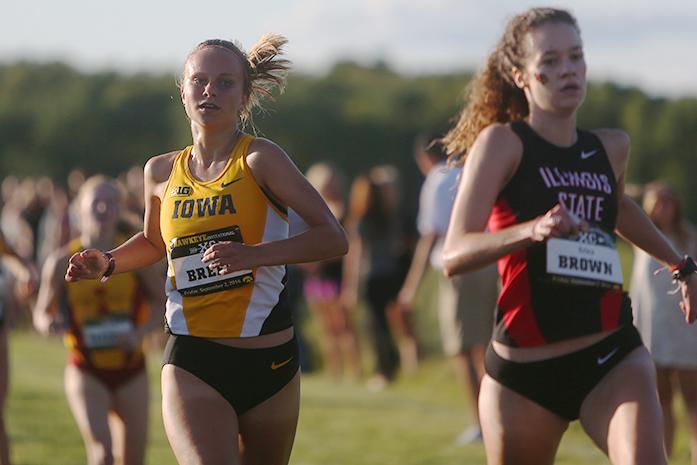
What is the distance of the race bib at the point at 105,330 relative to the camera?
26.2ft

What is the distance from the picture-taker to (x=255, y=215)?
5.18 metres

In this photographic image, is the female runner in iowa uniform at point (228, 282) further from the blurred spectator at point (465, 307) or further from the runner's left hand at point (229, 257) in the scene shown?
the blurred spectator at point (465, 307)

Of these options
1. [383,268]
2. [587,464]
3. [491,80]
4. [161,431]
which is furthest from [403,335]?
[491,80]

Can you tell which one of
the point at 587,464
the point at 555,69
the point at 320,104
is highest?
the point at 555,69

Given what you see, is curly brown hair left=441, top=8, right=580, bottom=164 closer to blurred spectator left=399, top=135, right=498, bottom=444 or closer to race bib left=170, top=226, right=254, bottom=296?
race bib left=170, top=226, right=254, bottom=296

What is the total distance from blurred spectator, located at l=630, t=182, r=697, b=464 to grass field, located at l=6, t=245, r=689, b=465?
0.90 m

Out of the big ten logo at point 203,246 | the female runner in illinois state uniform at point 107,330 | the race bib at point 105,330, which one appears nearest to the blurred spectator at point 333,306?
the female runner in illinois state uniform at point 107,330

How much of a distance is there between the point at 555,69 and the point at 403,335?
1048 centimetres

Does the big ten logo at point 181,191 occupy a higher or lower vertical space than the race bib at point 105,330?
higher

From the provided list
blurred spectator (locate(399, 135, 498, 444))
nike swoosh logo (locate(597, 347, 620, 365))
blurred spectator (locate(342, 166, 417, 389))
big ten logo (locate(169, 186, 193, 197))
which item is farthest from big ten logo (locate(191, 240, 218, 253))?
blurred spectator (locate(342, 166, 417, 389))

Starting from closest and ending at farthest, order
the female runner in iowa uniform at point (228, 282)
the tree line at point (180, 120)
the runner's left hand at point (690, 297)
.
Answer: the female runner in iowa uniform at point (228, 282) < the runner's left hand at point (690, 297) < the tree line at point (180, 120)

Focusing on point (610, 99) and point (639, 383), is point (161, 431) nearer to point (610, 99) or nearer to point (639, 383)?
point (639, 383)

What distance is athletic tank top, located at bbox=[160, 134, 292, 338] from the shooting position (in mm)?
5168

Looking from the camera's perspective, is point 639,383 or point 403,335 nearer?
point 639,383
